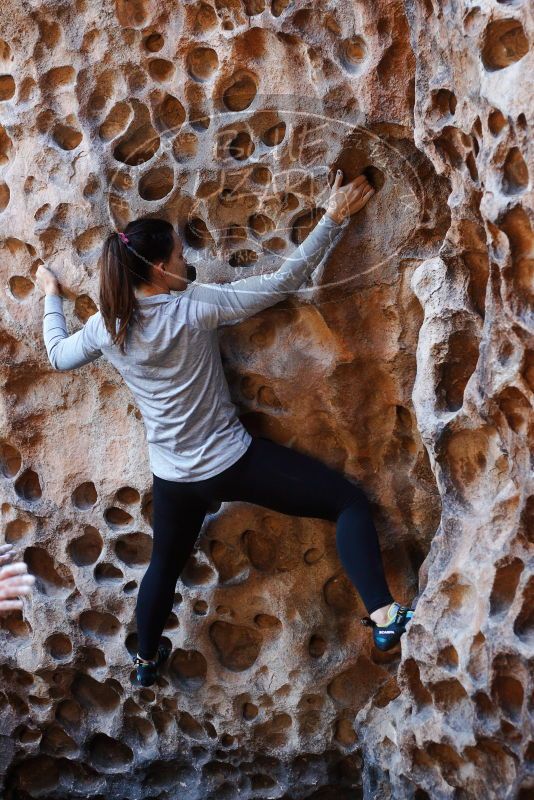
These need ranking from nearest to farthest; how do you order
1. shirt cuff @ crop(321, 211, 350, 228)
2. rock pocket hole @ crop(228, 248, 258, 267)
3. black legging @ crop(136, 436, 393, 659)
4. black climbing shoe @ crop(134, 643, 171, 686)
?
shirt cuff @ crop(321, 211, 350, 228), black legging @ crop(136, 436, 393, 659), rock pocket hole @ crop(228, 248, 258, 267), black climbing shoe @ crop(134, 643, 171, 686)

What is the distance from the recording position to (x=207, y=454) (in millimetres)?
2381

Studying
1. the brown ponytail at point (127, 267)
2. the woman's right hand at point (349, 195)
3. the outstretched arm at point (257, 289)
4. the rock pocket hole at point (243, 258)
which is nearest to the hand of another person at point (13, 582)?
the brown ponytail at point (127, 267)

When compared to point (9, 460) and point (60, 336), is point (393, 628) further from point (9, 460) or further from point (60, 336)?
point (9, 460)

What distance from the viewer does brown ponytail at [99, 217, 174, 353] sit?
89.0 inches

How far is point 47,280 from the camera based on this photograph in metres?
2.59

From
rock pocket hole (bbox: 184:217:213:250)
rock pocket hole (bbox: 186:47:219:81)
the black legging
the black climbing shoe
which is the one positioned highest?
rock pocket hole (bbox: 186:47:219:81)

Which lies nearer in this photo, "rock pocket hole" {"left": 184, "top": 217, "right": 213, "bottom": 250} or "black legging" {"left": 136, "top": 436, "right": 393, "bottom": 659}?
"black legging" {"left": 136, "top": 436, "right": 393, "bottom": 659}

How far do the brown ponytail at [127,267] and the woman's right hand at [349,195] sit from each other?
382 mm

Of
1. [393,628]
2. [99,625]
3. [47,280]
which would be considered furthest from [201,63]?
[99,625]

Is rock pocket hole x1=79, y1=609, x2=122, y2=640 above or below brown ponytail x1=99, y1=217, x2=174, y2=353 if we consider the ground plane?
below

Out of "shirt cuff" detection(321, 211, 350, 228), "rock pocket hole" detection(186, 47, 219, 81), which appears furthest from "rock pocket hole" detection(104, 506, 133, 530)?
"rock pocket hole" detection(186, 47, 219, 81)

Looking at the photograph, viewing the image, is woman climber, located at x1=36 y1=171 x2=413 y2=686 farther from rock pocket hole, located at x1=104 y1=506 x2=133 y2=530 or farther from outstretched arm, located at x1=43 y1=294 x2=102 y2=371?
rock pocket hole, located at x1=104 y1=506 x2=133 y2=530

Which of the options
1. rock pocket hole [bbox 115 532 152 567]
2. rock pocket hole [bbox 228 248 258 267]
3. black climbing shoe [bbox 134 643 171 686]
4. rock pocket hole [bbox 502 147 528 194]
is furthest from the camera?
rock pocket hole [bbox 115 532 152 567]

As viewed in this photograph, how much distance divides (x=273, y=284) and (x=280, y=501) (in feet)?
1.70
